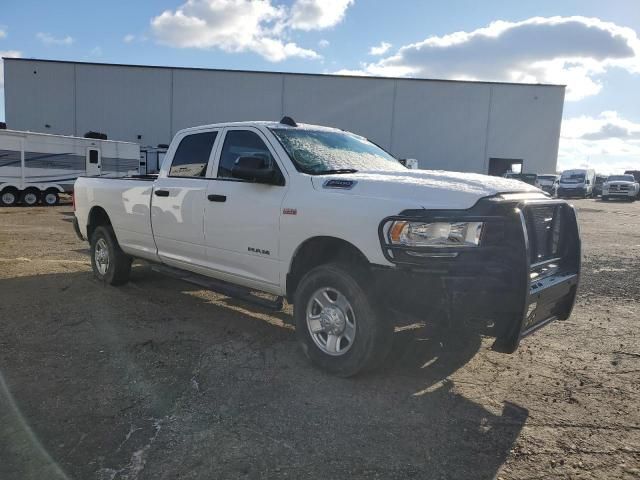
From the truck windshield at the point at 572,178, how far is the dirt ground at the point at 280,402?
3469cm

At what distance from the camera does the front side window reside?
186 inches

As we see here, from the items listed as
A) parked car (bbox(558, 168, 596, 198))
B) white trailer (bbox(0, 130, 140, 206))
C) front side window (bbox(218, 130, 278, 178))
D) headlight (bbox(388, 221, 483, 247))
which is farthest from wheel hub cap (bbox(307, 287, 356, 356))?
parked car (bbox(558, 168, 596, 198))

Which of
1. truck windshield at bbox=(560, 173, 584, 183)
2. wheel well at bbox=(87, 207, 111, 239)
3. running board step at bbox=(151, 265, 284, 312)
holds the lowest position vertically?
running board step at bbox=(151, 265, 284, 312)

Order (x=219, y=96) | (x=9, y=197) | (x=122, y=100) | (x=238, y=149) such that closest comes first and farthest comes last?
(x=238, y=149) → (x=9, y=197) → (x=122, y=100) → (x=219, y=96)

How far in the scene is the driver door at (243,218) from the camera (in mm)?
4422

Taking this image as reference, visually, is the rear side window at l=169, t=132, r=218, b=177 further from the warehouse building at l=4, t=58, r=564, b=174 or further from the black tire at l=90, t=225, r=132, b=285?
the warehouse building at l=4, t=58, r=564, b=174

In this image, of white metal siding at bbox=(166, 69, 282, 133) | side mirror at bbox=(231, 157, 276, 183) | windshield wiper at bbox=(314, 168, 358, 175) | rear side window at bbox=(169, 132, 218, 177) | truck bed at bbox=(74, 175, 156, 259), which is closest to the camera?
side mirror at bbox=(231, 157, 276, 183)

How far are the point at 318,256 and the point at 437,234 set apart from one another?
117cm

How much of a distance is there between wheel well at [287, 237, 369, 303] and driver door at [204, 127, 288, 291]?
17cm

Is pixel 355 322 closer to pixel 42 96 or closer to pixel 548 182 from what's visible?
pixel 548 182

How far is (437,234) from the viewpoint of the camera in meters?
3.40

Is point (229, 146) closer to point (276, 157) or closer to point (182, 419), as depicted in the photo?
point (276, 157)

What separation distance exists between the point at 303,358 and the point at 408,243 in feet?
5.18

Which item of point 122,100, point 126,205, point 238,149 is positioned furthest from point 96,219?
point 122,100
